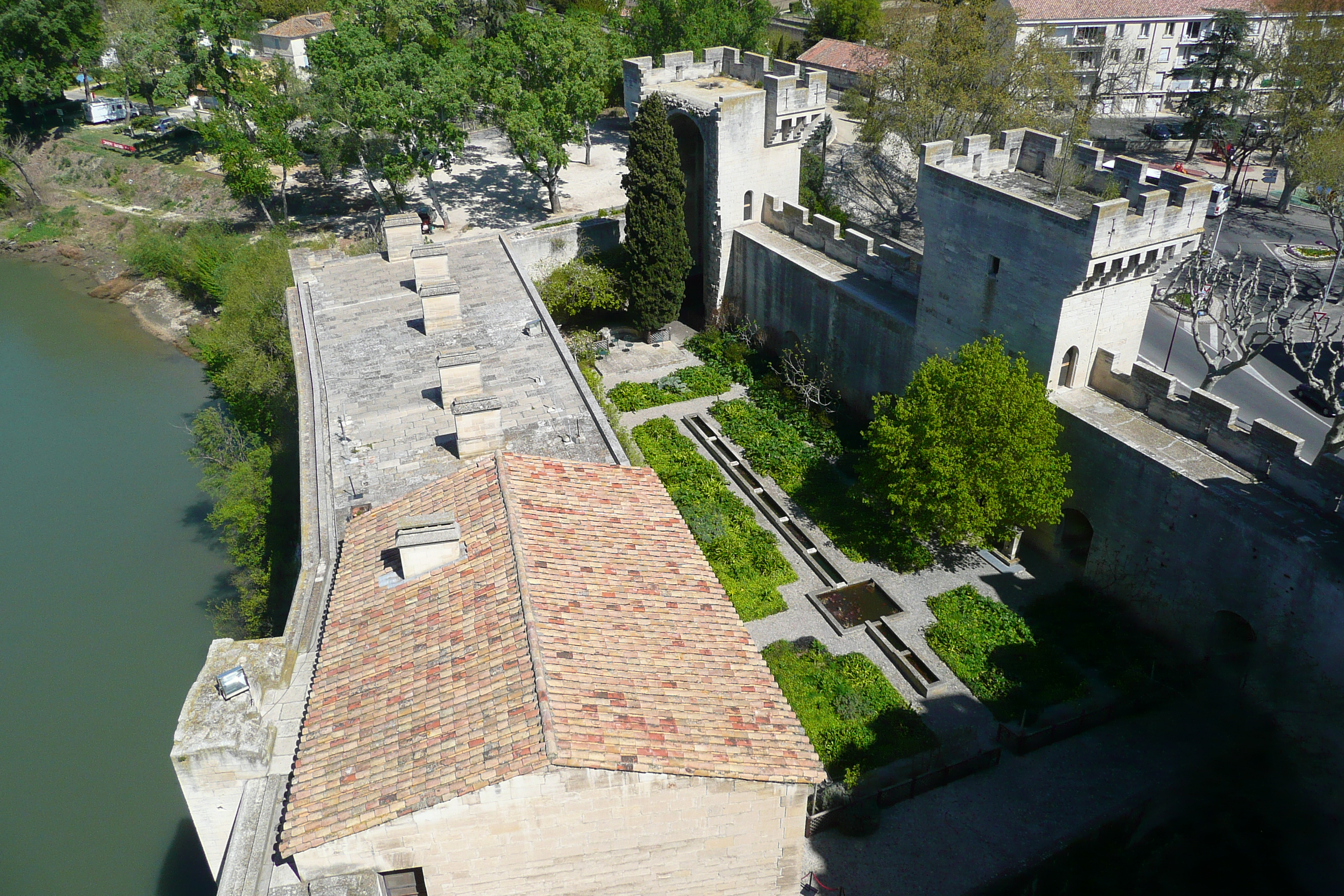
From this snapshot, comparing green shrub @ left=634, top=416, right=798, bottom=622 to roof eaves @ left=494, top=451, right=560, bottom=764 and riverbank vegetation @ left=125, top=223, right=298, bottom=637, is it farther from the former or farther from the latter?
riverbank vegetation @ left=125, top=223, right=298, bottom=637

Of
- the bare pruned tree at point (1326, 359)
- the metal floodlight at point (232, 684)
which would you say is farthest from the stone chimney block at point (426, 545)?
the bare pruned tree at point (1326, 359)

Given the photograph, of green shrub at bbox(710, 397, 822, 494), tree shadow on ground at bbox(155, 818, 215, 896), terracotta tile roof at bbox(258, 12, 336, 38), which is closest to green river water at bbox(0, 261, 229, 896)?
tree shadow on ground at bbox(155, 818, 215, 896)

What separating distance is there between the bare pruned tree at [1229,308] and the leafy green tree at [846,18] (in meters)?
33.4

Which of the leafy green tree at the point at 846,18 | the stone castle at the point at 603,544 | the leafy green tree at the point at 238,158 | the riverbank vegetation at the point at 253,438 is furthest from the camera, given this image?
the leafy green tree at the point at 846,18

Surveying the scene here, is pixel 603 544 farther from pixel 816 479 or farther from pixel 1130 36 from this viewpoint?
pixel 1130 36

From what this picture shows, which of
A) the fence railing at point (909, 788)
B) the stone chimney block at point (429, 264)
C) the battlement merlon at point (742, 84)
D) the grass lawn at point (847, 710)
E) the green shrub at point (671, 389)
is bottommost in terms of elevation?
the fence railing at point (909, 788)

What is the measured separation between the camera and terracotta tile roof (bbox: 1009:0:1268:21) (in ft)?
209

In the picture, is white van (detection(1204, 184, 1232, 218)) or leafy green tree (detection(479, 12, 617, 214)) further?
white van (detection(1204, 184, 1232, 218))

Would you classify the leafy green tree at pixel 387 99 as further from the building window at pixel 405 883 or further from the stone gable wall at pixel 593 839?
the stone gable wall at pixel 593 839

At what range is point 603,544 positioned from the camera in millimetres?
17062

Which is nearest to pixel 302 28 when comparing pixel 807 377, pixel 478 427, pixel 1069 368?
pixel 807 377

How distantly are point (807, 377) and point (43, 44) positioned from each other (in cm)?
5598

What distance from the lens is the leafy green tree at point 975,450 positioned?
23609mm

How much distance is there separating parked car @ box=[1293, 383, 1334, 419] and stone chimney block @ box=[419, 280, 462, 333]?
2688 cm
